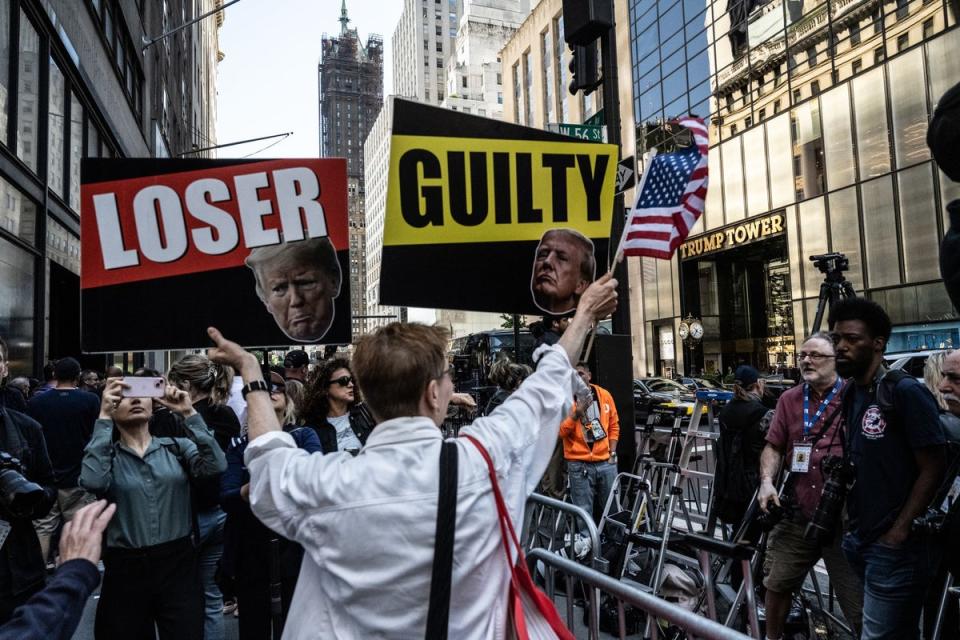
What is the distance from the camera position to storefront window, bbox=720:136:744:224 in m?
32.2

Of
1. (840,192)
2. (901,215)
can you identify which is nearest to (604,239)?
(901,215)

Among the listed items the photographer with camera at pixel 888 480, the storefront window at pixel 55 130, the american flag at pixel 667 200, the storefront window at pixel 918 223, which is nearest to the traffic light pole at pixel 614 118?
the american flag at pixel 667 200

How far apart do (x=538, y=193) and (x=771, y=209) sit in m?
29.5

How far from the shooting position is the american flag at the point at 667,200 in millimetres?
3531

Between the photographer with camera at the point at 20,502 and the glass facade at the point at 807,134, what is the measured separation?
2221cm

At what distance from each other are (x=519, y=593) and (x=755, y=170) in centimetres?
3222

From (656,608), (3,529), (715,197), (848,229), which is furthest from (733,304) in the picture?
(3,529)

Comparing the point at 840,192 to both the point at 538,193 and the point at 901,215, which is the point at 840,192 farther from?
the point at 538,193

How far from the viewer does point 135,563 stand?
12.1ft

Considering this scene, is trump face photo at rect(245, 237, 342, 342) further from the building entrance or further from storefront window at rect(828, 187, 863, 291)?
the building entrance

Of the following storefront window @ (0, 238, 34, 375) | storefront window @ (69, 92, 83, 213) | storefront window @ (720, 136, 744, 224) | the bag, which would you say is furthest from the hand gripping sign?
storefront window @ (720, 136, 744, 224)

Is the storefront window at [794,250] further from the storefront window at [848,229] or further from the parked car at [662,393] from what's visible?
the parked car at [662,393]

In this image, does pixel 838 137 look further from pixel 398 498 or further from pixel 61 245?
pixel 398 498

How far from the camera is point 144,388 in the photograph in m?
3.24
